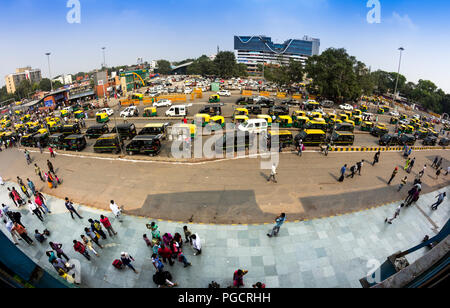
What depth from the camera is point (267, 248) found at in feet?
31.3

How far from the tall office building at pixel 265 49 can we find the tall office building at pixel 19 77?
127 m

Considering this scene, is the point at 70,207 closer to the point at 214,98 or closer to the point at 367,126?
the point at 214,98

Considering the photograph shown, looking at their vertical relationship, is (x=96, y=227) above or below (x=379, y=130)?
below

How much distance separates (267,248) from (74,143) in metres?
21.2

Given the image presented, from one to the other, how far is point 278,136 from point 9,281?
63.9 ft

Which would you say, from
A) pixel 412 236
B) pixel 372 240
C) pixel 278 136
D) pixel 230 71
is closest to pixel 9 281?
pixel 372 240

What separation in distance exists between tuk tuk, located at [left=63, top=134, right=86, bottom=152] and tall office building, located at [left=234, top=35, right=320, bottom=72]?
130936 millimetres

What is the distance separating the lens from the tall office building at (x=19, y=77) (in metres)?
124

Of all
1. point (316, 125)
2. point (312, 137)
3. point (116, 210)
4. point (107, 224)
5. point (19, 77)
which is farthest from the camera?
point (19, 77)

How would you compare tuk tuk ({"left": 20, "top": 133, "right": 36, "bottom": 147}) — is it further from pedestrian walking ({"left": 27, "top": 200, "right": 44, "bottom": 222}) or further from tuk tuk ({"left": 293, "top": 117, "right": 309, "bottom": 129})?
tuk tuk ({"left": 293, "top": 117, "right": 309, "bottom": 129})

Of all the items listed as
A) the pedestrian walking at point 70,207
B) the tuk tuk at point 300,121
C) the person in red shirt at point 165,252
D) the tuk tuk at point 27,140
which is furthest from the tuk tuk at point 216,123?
the tuk tuk at point 27,140

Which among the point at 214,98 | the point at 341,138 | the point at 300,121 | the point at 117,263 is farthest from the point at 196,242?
the point at 214,98

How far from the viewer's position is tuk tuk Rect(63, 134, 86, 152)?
68.8 ft

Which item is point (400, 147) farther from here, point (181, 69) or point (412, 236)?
point (181, 69)
